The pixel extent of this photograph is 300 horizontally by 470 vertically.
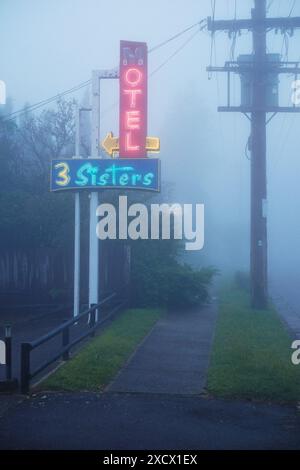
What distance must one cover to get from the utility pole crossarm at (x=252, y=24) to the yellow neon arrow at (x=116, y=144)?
6.55 metres

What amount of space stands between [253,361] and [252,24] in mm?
12226

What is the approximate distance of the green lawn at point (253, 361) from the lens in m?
8.23

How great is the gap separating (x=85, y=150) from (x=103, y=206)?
595cm

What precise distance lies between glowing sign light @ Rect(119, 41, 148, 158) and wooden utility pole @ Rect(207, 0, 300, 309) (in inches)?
188

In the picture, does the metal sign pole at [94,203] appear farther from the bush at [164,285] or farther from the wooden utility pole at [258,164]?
the wooden utility pole at [258,164]

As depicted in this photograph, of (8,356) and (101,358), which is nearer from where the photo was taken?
(8,356)

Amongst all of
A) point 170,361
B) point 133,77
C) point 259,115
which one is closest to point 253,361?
point 170,361

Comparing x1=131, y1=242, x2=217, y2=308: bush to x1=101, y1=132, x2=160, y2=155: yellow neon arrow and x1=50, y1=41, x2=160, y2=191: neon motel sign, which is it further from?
x1=101, y1=132, x2=160, y2=155: yellow neon arrow

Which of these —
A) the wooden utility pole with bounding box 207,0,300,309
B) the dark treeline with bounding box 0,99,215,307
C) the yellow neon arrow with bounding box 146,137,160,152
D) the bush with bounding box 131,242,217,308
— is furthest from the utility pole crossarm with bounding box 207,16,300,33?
the bush with bounding box 131,242,217,308

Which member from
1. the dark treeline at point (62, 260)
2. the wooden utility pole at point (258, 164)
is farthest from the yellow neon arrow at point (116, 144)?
the wooden utility pole at point (258, 164)

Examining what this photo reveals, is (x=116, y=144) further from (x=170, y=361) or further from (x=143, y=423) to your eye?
(x=143, y=423)

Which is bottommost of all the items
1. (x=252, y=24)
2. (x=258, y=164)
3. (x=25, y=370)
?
(x=25, y=370)

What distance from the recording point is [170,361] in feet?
33.2
